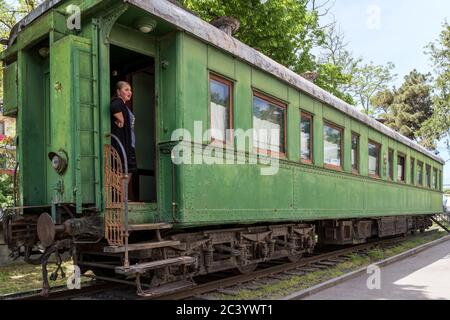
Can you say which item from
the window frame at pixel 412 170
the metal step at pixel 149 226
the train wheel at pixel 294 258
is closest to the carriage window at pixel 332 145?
the train wheel at pixel 294 258

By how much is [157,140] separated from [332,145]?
510cm

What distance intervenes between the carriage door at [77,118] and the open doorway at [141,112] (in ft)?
4.86

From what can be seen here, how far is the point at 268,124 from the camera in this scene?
763 cm

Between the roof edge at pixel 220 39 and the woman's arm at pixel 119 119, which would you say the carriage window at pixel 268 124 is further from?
the woman's arm at pixel 119 119

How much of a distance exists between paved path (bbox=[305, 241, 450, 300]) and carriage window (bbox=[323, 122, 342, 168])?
2355mm

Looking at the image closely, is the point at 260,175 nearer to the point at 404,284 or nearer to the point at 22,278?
the point at 404,284

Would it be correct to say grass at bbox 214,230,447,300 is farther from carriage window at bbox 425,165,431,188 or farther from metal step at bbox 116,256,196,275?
carriage window at bbox 425,165,431,188

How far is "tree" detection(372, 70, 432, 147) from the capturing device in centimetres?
4466

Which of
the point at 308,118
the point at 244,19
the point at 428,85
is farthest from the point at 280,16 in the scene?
the point at 428,85

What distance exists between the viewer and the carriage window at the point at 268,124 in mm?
7324

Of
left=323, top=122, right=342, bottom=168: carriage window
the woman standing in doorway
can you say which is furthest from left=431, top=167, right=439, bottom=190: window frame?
the woman standing in doorway

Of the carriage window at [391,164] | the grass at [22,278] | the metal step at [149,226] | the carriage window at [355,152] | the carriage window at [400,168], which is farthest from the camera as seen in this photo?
the carriage window at [400,168]
